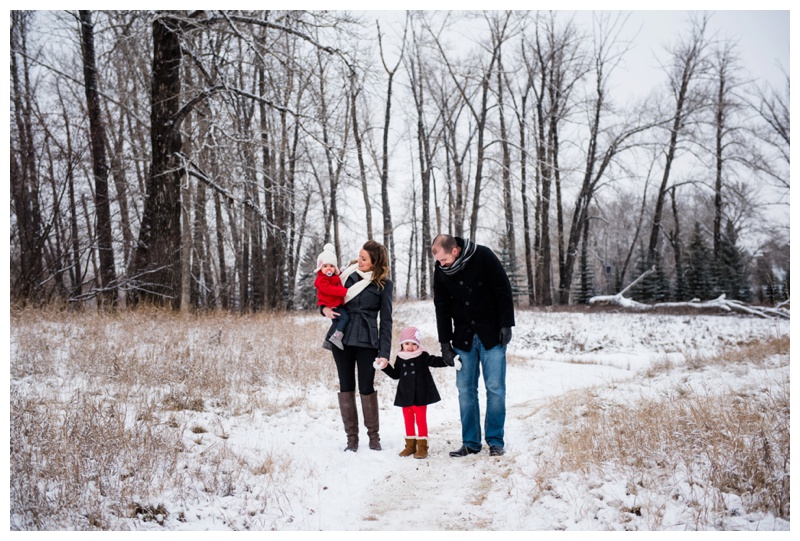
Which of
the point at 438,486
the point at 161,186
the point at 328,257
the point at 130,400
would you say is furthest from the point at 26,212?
the point at 438,486

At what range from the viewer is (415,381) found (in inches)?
197

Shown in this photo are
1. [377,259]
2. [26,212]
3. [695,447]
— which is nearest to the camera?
[695,447]

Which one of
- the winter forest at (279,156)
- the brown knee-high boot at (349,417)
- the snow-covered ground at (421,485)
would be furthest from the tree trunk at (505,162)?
the brown knee-high boot at (349,417)

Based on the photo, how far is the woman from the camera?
16.4 feet

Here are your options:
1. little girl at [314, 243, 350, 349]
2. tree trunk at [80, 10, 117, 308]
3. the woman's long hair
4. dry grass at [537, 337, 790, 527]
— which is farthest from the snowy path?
tree trunk at [80, 10, 117, 308]

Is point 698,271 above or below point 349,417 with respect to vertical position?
above

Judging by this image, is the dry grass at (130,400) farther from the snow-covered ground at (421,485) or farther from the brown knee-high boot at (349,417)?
the brown knee-high boot at (349,417)

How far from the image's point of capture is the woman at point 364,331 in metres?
5.01

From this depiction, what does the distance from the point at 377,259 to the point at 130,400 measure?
9.99ft

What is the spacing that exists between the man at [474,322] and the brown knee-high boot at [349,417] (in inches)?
37.9

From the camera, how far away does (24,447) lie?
406 cm

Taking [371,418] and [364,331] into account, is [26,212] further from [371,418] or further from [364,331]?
[371,418]

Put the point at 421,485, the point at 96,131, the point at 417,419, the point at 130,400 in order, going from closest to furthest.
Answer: the point at 421,485, the point at 417,419, the point at 130,400, the point at 96,131
